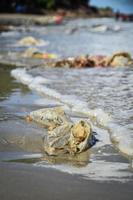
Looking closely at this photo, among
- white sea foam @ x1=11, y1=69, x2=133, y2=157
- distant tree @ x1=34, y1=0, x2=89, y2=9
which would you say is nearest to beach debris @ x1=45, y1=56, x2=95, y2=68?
white sea foam @ x1=11, y1=69, x2=133, y2=157

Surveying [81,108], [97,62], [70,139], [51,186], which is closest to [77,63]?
[97,62]

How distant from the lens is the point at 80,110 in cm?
804

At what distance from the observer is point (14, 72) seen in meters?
13.7

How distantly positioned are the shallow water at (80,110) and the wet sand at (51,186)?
7.6 inches

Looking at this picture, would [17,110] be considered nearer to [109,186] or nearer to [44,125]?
[44,125]

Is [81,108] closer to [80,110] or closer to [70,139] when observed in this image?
[80,110]

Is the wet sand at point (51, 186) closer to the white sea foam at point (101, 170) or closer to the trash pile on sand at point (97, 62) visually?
the white sea foam at point (101, 170)

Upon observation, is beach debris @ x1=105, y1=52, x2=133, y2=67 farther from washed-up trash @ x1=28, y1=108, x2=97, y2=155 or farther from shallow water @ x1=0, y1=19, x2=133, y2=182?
washed-up trash @ x1=28, y1=108, x2=97, y2=155

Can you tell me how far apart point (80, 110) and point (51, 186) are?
3.68 m

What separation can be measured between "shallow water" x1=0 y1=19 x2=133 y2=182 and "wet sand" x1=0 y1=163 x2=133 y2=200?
0.19 metres

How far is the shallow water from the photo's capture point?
5148mm

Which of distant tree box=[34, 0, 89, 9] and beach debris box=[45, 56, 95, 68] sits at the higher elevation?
beach debris box=[45, 56, 95, 68]

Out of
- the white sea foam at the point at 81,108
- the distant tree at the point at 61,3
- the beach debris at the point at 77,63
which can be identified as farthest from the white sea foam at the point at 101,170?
the distant tree at the point at 61,3

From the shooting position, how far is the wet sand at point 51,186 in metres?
4.18
